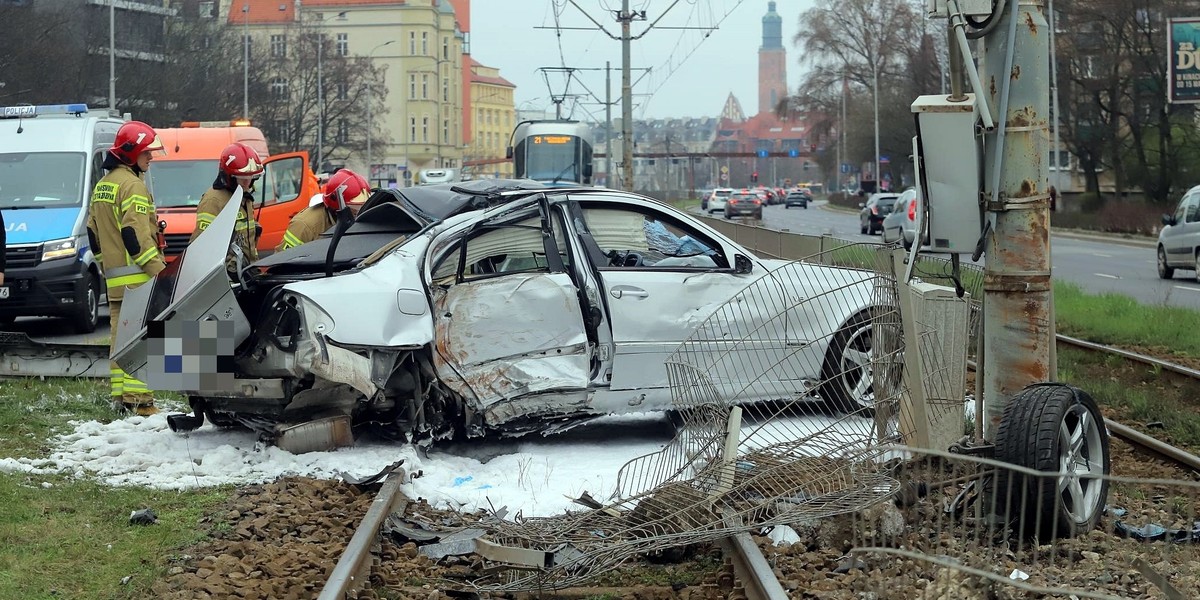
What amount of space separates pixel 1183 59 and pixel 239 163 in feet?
126

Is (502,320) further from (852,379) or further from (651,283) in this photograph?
(852,379)

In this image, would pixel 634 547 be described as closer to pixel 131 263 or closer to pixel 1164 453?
pixel 1164 453

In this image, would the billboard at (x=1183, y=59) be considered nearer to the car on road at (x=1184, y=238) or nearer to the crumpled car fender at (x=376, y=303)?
the car on road at (x=1184, y=238)

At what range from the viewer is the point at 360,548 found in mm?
5570

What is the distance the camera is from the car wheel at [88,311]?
1491 cm

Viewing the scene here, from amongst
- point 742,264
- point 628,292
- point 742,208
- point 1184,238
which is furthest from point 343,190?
point 742,208

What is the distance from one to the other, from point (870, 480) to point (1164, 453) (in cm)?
346

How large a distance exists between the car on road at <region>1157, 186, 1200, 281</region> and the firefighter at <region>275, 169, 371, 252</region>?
663 inches

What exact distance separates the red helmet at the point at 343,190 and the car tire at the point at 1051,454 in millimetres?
6410

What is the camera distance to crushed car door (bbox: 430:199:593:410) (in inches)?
313

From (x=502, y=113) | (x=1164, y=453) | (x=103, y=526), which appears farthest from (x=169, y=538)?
(x=502, y=113)

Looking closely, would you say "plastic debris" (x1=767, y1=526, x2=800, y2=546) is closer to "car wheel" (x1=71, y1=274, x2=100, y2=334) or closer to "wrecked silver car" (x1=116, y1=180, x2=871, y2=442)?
"wrecked silver car" (x1=116, y1=180, x2=871, y2=442)

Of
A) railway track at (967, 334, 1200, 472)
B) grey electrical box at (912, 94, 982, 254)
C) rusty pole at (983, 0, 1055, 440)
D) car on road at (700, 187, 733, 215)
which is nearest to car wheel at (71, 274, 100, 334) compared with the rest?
railway track at (967, 334, 1200, 472)

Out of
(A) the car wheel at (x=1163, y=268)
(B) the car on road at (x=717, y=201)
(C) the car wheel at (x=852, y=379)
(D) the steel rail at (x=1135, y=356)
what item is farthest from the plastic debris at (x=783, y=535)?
(B) the car on road at (x=717, y=201)
